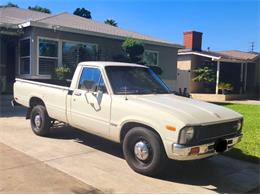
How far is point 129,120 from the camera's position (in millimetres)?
5961

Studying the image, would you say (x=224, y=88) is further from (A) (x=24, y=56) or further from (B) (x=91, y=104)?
(B) (x=91, y=104)

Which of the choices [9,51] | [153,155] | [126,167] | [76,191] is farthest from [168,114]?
[9,51]

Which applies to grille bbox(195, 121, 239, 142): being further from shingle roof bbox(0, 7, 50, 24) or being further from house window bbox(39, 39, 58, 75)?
shingle roof bbox(0, 7, 50, 24)

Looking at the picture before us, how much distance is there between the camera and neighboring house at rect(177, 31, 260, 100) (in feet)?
91.4

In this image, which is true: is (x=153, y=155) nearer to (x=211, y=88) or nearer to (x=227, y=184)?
(x=227, y=184)

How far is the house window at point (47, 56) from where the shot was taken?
650 inches

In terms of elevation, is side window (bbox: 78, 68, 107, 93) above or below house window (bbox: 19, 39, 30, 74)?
below

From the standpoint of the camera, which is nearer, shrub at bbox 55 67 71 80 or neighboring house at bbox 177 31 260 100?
shrub at bbox 55 67 71 80

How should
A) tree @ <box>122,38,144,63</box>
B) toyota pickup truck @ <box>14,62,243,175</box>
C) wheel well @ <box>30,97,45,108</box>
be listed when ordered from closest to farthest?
toyota pickup truck @ <box>14,62,243,175</box> < wheel well @ <box>30,97,45,108</box> < tree @ <box>122,38,144,63</box>

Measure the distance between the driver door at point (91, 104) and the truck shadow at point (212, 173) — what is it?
724 mm

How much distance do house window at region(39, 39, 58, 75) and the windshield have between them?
10.1 m

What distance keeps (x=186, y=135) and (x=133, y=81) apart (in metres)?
2.01

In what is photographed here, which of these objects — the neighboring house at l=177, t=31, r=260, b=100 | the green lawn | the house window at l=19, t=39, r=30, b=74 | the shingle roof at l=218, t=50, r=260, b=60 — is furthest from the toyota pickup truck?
the shingle roof at l=218, t=50, r=260, b=60

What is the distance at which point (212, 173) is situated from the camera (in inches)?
242
